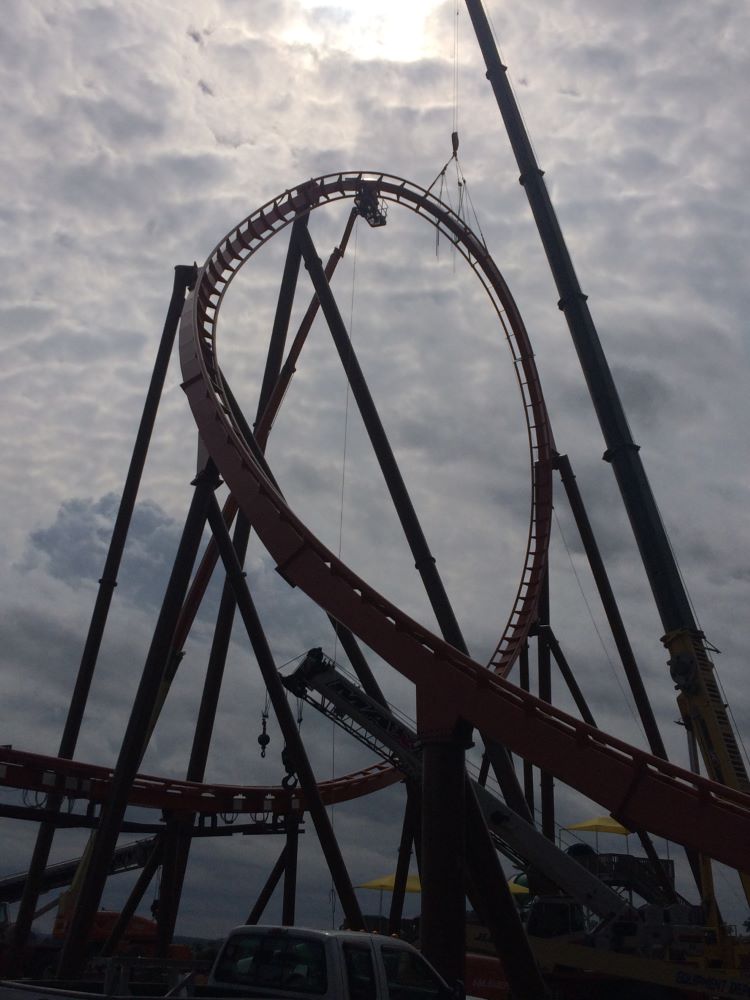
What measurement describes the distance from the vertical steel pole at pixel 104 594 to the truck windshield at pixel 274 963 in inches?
368

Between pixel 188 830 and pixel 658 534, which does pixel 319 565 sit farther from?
pixel 188 830

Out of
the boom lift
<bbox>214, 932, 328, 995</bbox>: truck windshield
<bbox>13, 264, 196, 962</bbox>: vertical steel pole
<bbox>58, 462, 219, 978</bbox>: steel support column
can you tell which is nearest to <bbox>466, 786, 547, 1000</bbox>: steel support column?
the boom lift

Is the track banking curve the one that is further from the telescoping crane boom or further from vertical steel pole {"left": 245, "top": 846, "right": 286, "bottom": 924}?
vertical steel pole {"left": 245, "top": 846, "right": 286, "bottom": 924}

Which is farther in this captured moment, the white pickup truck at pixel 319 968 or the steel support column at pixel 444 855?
the steel support column at pixel 444 855

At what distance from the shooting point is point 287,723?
13.9 metres

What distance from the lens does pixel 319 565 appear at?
1182cm

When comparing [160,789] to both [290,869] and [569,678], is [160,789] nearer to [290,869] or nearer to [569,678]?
[290,869]

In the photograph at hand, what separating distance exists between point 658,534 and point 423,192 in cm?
1002

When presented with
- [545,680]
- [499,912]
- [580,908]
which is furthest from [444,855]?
[545,680]

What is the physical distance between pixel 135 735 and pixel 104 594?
4.37 m

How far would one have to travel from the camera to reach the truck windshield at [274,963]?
5469 millimetres

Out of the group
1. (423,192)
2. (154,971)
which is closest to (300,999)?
(154,971)

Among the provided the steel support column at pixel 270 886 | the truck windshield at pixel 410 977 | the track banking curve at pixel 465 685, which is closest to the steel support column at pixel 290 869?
the steel support column at pixel 270 886

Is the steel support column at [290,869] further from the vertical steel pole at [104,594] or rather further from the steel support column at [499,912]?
the steel support column at [499,912]
